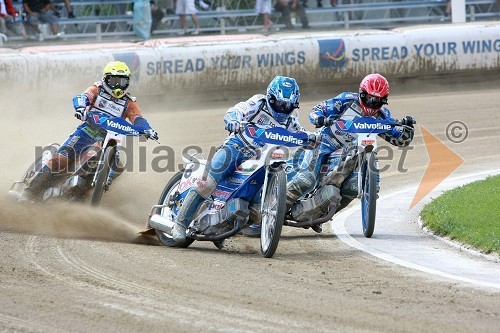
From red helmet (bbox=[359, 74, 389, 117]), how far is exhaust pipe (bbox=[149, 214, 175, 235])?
2802 mm

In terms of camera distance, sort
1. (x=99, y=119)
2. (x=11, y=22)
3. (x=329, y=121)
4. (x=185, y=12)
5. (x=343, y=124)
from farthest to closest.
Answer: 1. (x=185, y=12)
2. (x=11, y=22)
3. (x=99, y=119)
4. (x=329, y=121)
5. (x=343, y=124)

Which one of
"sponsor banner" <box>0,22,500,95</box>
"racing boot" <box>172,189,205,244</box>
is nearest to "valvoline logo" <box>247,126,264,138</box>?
"racing boot" <box>172,189,205,244</box>

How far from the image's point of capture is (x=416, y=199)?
45.0 feet

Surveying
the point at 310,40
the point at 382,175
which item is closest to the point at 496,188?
the point at 382,175

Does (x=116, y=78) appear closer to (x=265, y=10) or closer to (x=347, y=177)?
(x=347, y=177)

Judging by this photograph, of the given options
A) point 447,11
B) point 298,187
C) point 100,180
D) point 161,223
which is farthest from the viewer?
point 447,11

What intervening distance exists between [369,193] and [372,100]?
134 cm

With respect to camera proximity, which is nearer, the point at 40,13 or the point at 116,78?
the point at 116,78

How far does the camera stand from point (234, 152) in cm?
1040

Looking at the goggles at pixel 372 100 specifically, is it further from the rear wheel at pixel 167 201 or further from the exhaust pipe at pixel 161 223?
the exhaust pipe at pixel 161 223

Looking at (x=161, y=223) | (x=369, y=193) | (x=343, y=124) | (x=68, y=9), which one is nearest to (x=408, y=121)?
(x=343, y=124)

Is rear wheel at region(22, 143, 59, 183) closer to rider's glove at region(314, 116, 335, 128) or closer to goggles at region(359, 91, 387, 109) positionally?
rider's glove at region(314, 116, 335, 128)

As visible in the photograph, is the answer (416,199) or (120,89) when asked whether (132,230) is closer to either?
(120,89)

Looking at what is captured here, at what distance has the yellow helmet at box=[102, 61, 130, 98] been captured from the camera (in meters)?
13.4
